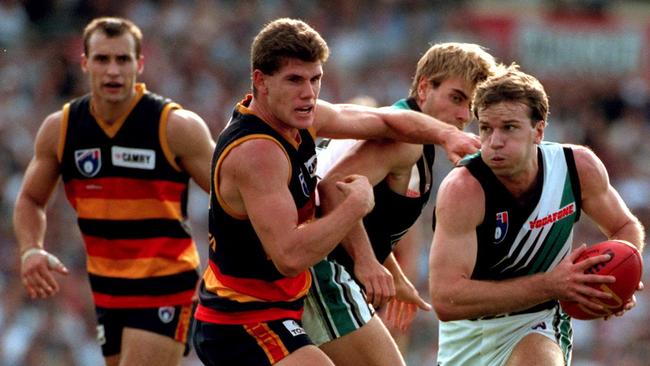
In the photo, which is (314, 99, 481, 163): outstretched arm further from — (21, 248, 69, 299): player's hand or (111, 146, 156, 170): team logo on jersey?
(21, 248, 69, 299): player's hand

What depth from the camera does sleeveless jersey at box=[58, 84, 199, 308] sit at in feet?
26.5

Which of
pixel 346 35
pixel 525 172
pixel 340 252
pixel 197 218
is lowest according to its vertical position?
pixel 197 218

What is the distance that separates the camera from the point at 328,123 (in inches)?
272

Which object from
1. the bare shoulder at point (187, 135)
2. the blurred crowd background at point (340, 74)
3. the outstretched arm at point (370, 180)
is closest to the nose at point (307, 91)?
the outstretched arm at point (370, 180)

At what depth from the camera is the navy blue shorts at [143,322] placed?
806 cm

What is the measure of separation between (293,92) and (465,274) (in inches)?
48.9

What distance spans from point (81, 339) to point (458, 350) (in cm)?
738

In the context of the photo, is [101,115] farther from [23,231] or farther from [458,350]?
[458,350]

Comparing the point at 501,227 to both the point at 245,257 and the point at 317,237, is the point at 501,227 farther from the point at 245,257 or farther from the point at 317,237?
the point at 245,257

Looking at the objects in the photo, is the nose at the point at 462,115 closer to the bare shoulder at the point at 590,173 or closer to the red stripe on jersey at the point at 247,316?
the bare shoulder at the point at 590,173

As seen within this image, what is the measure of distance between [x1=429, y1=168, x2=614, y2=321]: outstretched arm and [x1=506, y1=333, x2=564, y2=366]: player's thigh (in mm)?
298

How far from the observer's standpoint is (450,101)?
7523 mm

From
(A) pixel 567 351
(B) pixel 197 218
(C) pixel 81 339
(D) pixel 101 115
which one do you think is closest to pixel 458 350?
(A) pixel 567 351

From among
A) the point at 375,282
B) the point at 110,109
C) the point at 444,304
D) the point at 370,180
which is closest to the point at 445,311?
the point at 444,304
